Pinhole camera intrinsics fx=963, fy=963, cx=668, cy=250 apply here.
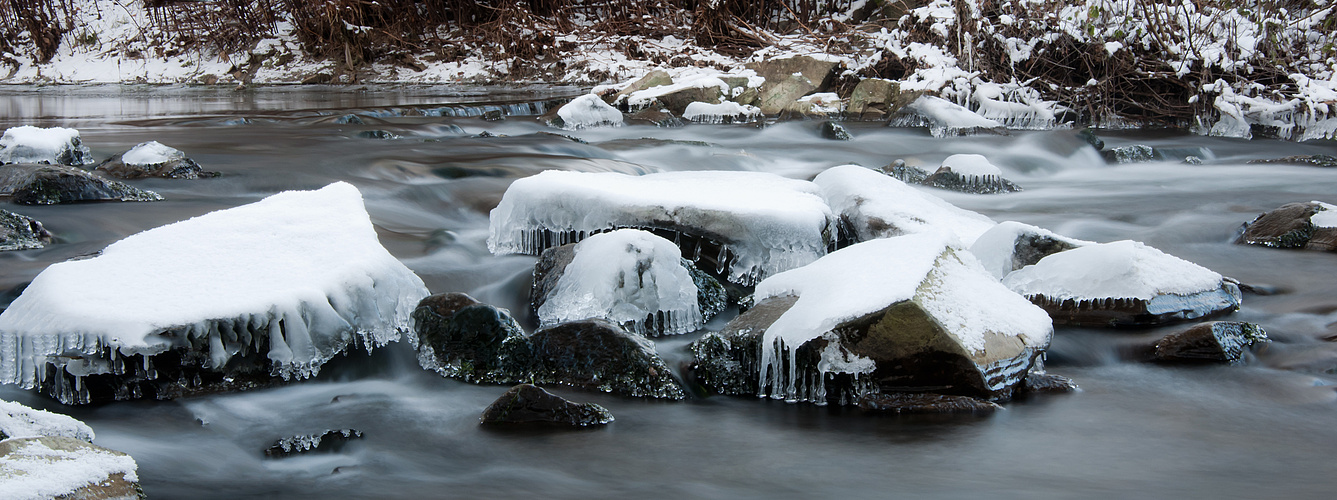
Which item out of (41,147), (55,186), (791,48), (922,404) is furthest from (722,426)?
(791,48)

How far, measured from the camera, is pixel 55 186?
15.0 ft

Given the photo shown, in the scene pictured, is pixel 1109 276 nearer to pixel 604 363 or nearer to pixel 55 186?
pixel 604 363

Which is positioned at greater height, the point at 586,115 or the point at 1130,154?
the point at 1130,154

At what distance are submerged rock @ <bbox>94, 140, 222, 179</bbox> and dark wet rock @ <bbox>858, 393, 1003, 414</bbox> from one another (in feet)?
14.7

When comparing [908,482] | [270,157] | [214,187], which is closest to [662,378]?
[908,482]

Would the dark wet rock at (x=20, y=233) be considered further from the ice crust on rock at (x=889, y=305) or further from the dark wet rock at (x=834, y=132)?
the dark wet rock at (x=834, y=132)

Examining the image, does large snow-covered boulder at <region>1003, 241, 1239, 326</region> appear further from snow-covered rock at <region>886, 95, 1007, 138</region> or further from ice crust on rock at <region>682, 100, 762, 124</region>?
ice crust on rock at <region>682, 100, 762, 124</region>

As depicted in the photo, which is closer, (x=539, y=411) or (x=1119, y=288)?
(x=539, y=411)

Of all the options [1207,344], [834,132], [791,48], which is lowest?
[1207,344]

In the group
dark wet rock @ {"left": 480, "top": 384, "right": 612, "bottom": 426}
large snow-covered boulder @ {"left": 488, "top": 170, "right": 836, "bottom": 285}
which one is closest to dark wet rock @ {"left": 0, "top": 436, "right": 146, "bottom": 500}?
dark wet rock @ {"left": 480, "top": 384, "right": 612, "bottom": 426}

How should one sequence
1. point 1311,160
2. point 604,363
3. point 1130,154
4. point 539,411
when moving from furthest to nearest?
point 1130,154, point 1311,160, point 604,363, point 539,411

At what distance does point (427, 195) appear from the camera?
5391mm

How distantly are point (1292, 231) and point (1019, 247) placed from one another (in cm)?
185

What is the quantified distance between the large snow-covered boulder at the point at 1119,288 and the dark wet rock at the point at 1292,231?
1.25 metres
